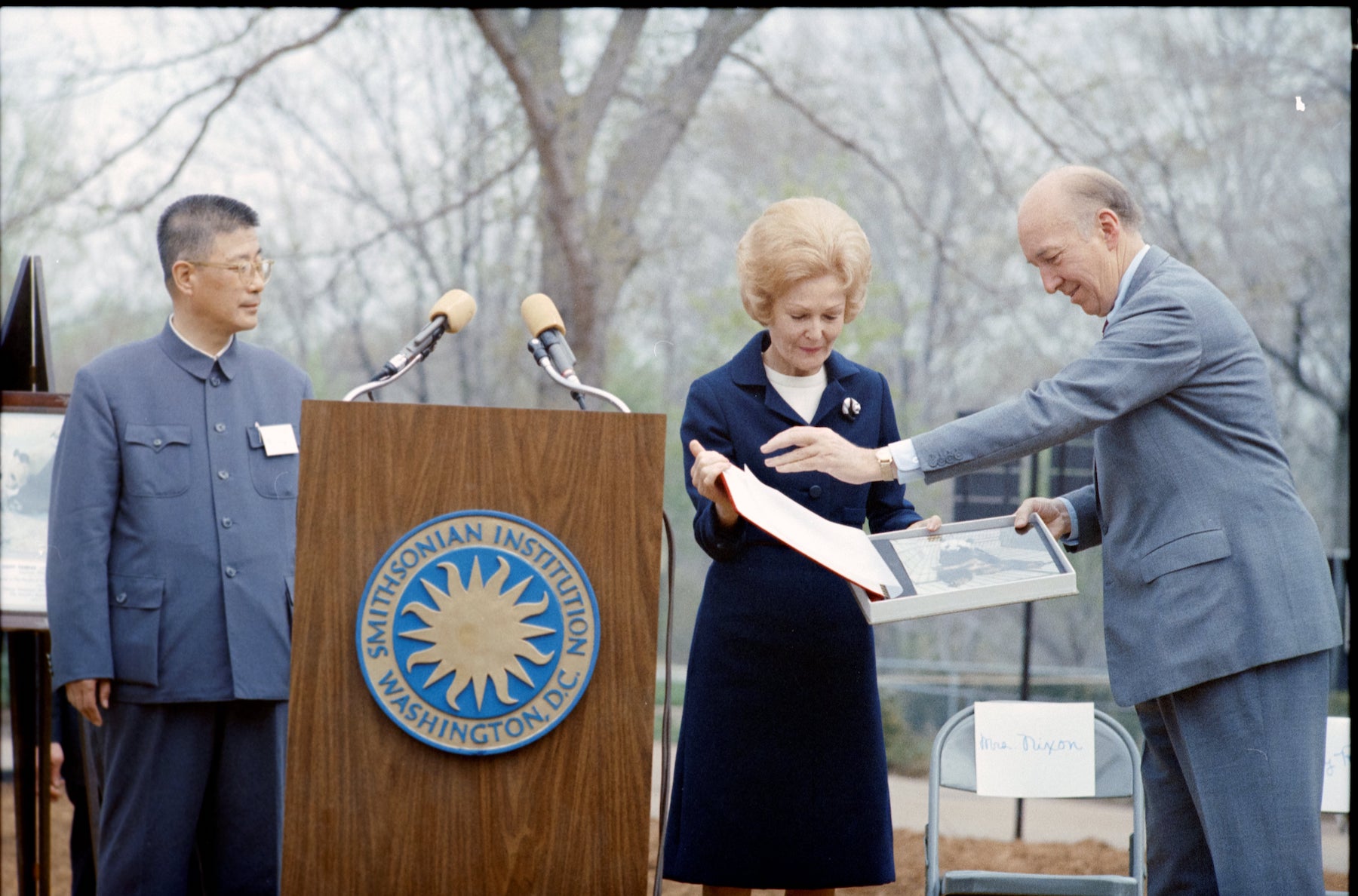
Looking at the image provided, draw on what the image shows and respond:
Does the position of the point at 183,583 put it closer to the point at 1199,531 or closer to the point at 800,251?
the point at 800,251

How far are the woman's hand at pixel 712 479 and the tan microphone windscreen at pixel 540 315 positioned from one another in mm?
351

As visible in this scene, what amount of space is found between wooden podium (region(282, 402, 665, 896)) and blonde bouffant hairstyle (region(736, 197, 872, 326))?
57 cm

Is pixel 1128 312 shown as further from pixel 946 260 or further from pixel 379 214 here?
pixel 379 214

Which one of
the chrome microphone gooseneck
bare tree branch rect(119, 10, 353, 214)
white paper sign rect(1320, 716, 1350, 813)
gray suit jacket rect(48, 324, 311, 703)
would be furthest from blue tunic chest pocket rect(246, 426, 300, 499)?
bare tree branch rect(119, 10, 353, 214)

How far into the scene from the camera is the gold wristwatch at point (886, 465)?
2480 millimetres

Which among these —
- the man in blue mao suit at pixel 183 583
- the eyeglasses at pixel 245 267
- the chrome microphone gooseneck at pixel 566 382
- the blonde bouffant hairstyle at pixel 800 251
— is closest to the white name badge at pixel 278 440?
the man in blue mao suit at pixel 183 583

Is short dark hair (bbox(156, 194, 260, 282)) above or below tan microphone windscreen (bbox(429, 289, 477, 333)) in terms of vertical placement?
above

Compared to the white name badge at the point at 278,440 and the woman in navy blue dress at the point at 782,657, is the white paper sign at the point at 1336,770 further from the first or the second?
the white name badge at the point at 278,440

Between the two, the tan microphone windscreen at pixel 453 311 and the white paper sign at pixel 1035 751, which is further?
the white paper sign at pixel 1035 751

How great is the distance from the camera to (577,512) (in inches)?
86.2

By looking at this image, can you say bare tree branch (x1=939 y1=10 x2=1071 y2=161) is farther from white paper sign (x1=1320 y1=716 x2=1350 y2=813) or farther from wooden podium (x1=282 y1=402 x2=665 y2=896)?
wooden podium (x1=282 y1=402 x2=665 y2=896)

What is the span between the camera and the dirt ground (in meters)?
4.97

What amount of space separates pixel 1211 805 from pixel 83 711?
2.37m

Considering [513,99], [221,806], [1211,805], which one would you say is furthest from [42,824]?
[513,99]
